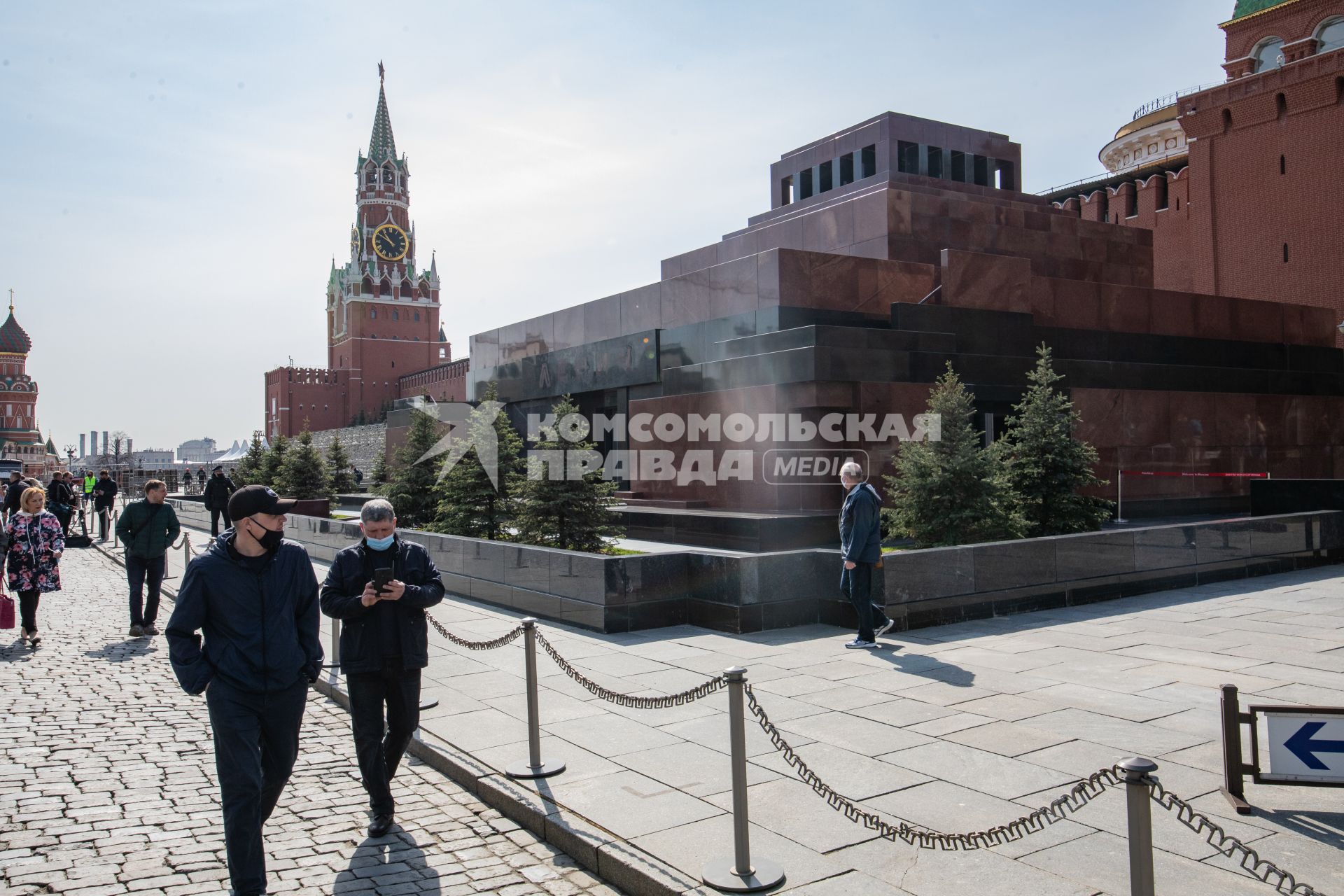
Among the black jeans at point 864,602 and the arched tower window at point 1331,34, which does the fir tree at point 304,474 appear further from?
the arched tower window at point 1331,34

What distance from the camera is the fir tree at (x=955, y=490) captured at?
428 inches

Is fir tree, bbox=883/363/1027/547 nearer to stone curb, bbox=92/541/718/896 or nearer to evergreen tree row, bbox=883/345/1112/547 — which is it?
evergreen tree row, bbox=883/345/1112/547

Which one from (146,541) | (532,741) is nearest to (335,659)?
(146,541)

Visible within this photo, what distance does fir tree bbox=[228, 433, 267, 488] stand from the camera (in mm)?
29116

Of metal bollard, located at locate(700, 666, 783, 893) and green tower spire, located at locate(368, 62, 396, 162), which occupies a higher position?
green tower spire, located at locate(368, 62, 396, 162)

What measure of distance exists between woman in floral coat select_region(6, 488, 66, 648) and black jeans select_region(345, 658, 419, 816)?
21.8ft

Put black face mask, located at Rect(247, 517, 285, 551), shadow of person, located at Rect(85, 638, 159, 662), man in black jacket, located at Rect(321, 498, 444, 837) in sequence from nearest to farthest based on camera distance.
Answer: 1. black face mask, located at Rect(247, 517, 285, 551)
2. man in black jacket, located at Rect(321, 498, 444, 837)
3. shadow of person, located at Rect(85, 638, 159, 662)

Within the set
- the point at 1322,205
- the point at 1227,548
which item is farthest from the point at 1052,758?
the point at 1322,205

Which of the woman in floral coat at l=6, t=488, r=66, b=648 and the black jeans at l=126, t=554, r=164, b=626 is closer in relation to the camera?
the woman in floral coat at l=6, t=488, r=66, b=648

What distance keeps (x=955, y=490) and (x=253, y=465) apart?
1026 inches

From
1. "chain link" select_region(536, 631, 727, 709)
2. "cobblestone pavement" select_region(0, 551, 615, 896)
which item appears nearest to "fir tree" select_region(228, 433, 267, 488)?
"cobblestone pavement" select_region(0, 551, 615, 896)

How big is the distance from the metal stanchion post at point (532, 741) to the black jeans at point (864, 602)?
3.68 meters

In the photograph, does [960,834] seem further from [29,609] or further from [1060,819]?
[29,609]

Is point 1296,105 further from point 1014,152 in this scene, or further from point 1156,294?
point 1156,294
